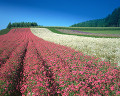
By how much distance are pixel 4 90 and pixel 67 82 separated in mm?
2688

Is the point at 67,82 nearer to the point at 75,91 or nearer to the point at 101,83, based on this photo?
the point at 75,91

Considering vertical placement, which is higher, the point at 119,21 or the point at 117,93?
the point at 119,21

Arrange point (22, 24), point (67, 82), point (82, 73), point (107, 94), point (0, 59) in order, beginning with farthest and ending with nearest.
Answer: point (22, 24) < point (0, 59) < point (82, 73) < point (67, 82) < point (107, 94)

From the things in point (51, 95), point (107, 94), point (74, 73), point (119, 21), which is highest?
point (119, 21)

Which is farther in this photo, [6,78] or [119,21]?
[119,21]

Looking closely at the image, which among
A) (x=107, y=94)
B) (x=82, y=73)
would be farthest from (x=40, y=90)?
(x=107, y=94)

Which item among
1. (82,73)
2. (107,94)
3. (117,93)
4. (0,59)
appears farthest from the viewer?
(0,59)

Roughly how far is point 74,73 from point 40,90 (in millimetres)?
1636

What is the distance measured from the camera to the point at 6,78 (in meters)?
4.36

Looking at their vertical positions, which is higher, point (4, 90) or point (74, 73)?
point (74, 73)

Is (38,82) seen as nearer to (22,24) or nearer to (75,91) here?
(75,91)

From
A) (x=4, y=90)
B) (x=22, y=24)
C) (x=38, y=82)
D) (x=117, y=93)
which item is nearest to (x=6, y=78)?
(x=4, y=90)

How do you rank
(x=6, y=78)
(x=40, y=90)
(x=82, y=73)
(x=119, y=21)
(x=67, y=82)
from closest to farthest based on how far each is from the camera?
(x=40, y=90)
(x=67, y=82)
(x=82, y=73)
(x=6, y=78)
(x=119, y=21)

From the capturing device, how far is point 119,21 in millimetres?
116125
